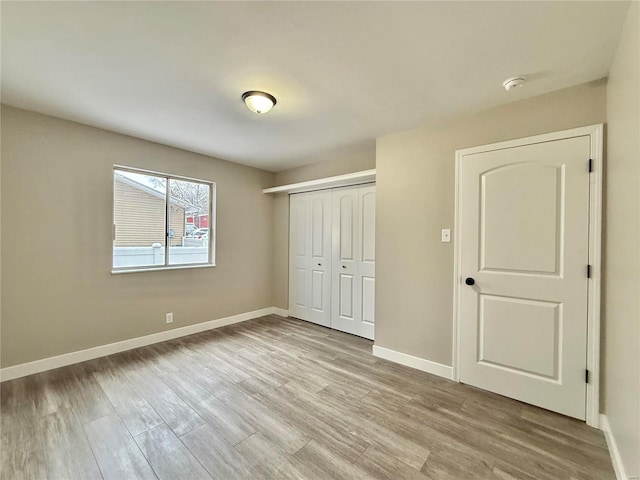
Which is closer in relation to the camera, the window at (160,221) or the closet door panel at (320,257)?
the window at (160,221)

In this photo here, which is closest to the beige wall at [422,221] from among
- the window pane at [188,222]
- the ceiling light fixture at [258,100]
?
the ceiling light fixture at [258,100]

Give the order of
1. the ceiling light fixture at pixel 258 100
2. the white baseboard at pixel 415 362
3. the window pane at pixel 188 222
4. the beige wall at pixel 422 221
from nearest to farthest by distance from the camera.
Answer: the ceiling light fixture at pixel 258 100, the beige wall at pixel 422 221, the white baseboard at pixel 415 362, the window pane at pixel 188 222

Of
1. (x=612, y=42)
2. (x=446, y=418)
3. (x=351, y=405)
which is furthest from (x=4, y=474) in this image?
(x=612, y=42)

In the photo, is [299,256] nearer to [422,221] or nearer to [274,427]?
[422,221]

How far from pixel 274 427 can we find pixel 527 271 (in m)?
2.25

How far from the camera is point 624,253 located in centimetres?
143

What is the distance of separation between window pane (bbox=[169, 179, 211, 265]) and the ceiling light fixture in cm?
197

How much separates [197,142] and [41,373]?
278cm

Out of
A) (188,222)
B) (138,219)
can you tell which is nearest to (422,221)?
(188,222)

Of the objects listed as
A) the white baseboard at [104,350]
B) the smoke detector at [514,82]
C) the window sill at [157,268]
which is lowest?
the white baseboard at [104,350]

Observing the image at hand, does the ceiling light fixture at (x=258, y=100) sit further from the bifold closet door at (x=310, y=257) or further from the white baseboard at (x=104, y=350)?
the white baseboard at (x=104, y=350)

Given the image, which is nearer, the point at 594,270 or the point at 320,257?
the point at 594,270

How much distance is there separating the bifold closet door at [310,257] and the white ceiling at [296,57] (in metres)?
1.67

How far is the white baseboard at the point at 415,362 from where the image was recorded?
98.7 inches
